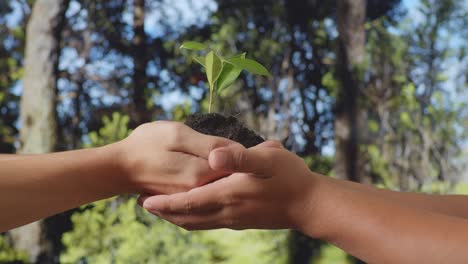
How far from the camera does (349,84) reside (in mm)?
3469

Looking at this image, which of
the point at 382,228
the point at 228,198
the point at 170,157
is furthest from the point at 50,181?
the point at 382,228

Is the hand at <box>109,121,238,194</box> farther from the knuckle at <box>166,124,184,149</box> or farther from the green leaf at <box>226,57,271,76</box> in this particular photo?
the green leaf at <box>226,57,271,76</box>

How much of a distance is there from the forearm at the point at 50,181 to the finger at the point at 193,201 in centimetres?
13

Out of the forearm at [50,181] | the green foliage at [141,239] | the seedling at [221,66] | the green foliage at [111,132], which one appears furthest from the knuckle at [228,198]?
the green foliage at [111,132]

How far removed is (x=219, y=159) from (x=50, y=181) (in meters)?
0.34

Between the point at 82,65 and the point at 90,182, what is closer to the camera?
the point at 90,182

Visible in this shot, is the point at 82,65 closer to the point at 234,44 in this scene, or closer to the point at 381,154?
the point at 234,44

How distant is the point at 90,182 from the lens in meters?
1.12

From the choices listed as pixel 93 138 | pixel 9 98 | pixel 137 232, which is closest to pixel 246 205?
pixel 137 232

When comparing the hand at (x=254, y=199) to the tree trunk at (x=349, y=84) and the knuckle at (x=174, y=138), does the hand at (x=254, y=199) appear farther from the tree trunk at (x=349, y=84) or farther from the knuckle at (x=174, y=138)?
the tree trunk at (x=349, y=84)

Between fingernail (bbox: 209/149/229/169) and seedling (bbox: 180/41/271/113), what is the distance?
1.37ft

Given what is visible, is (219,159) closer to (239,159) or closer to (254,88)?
(239,159)

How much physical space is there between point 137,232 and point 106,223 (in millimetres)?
211

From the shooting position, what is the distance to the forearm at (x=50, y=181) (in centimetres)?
107
